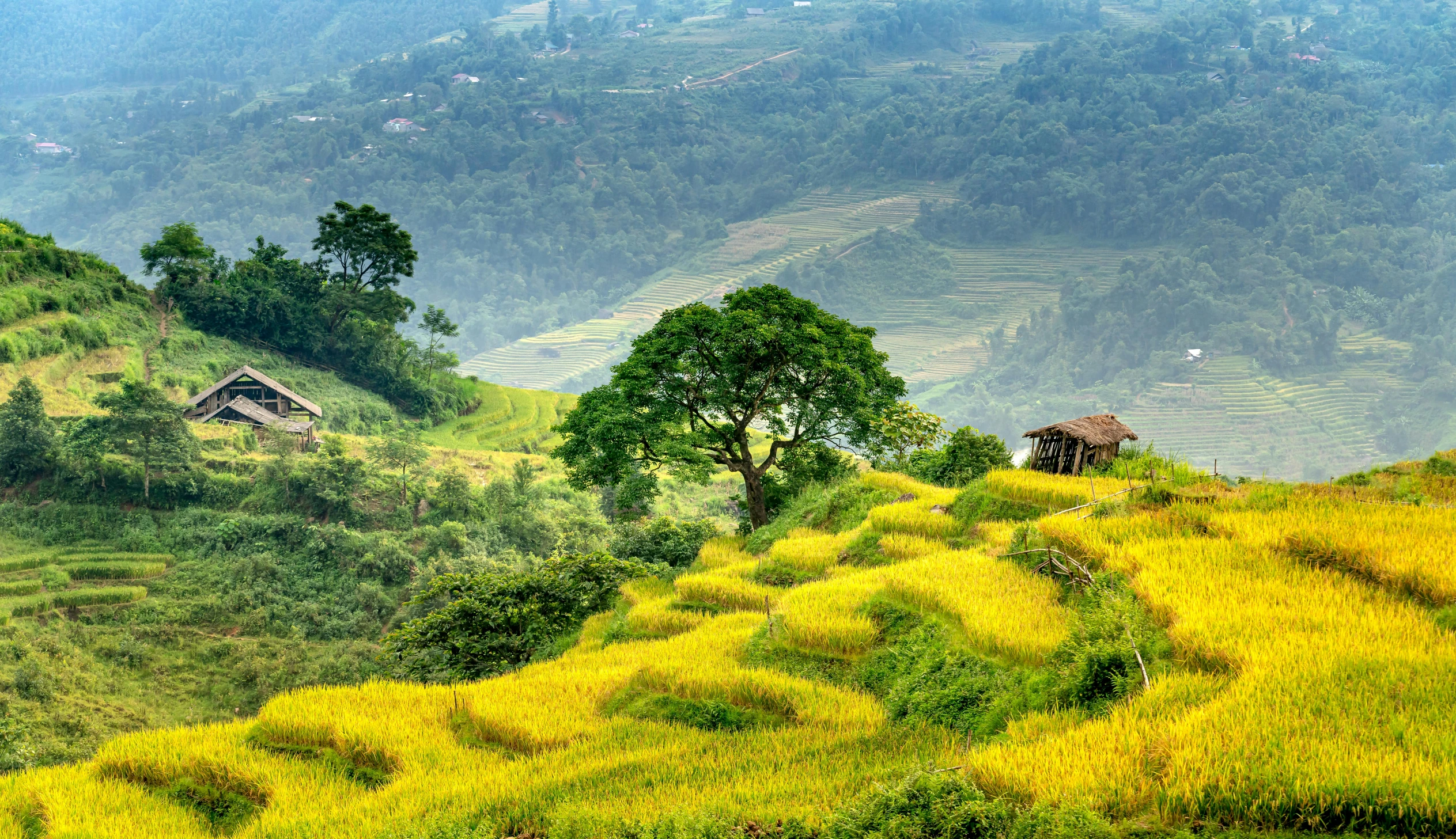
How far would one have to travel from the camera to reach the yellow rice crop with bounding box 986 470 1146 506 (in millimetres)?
11930

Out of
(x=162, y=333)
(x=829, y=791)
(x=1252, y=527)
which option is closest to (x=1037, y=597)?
(x=1252, y=527)

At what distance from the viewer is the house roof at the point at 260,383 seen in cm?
3756

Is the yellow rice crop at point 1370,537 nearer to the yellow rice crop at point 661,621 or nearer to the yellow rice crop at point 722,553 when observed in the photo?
the yellow rice crop at point 661,621

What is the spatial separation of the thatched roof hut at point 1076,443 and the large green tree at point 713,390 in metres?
3.72

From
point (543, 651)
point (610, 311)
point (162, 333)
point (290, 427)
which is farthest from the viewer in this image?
point (610, 311)

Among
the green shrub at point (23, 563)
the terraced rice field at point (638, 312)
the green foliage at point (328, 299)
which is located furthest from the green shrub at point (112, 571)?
the terraced rice field at point (638, 312)

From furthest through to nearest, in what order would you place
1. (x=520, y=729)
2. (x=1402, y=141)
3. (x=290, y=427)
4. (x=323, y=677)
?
(x=1402, y=141), (x=290, y=427), (x=323, y=677), (x=520, y=729)

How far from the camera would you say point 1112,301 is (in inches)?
5861

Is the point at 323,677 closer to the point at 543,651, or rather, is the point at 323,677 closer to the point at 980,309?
the point at 543,651

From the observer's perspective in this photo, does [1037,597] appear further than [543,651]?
No

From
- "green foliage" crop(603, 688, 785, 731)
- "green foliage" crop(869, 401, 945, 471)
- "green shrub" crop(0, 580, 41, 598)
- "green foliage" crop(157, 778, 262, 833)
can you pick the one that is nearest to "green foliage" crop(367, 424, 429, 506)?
"green shrub" crop(0, 580, 41, 598)

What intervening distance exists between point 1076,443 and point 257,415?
3298 centimetres

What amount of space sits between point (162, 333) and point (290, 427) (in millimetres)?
9607

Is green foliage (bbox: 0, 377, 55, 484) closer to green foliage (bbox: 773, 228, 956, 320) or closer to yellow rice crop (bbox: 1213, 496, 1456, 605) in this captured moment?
yellow rice crop (bbox: 1213, 496, 1456, 605)
